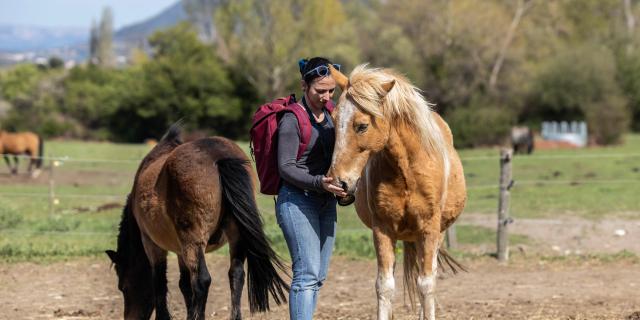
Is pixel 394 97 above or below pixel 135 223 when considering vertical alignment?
above

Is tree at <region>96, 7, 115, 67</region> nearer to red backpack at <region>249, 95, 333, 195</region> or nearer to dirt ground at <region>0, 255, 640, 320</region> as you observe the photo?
dirt ground at <region>0, 255, 640, 320</region>

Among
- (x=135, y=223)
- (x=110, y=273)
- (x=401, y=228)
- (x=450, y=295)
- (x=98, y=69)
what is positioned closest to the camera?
(x=401, y=228)

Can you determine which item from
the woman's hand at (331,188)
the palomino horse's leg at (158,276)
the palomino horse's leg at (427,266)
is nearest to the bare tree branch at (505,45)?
the palomino horse's leg at (158,276)

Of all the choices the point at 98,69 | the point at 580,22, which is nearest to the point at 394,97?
the point at 98,69

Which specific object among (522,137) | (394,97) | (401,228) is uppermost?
(394,97)

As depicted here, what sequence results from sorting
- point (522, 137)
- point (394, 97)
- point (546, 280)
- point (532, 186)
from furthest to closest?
point (522, 137) < point (532, 186) < point (546, 280) < point (394, 97)

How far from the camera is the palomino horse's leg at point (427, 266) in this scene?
4.82 m

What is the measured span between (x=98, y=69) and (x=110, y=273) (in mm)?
49370

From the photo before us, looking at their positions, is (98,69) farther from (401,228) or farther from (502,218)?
(401,228)

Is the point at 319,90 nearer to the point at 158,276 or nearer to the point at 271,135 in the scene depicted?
the point at 271,135

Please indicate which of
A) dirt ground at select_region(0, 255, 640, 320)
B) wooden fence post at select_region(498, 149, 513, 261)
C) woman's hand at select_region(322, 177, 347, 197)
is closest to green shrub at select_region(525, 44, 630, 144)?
wooden fence post at select_region(498, 149, 513, 261)

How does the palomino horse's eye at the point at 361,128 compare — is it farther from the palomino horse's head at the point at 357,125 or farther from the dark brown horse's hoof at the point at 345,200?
the dark brown horse's hoof at the point at 345,200

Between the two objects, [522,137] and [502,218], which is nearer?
[502,218]

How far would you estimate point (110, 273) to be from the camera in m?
8.55
